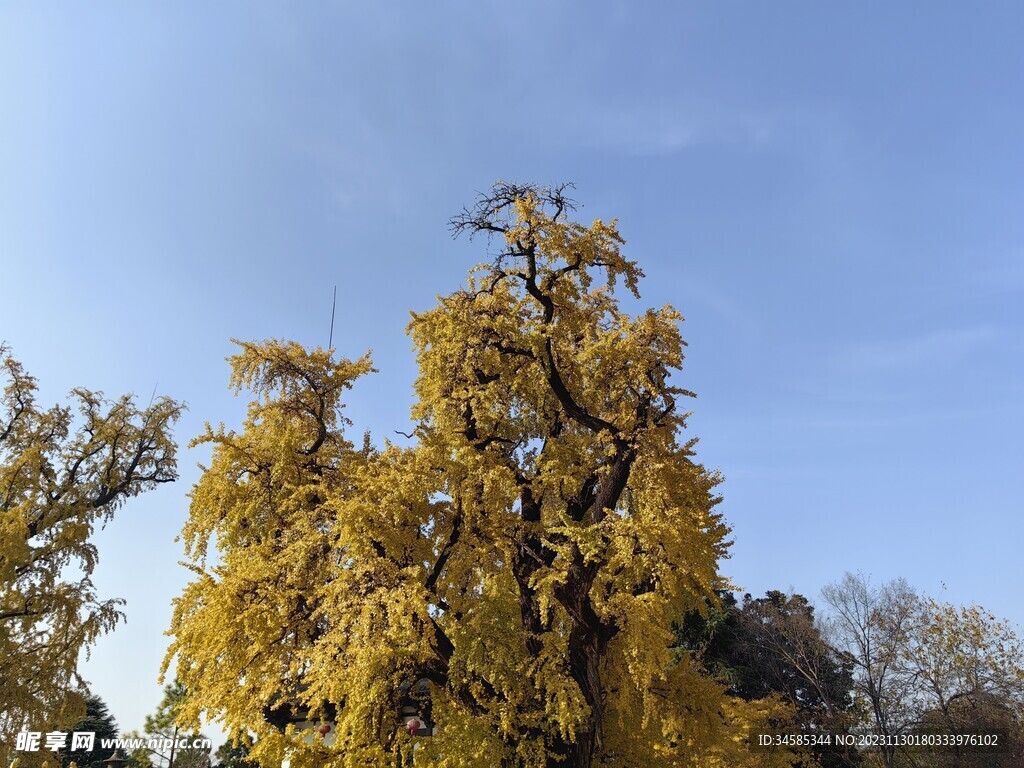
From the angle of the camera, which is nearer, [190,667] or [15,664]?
[190,667]

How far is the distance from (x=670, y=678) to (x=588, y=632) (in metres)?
3.04

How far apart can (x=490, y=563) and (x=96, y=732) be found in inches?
1664

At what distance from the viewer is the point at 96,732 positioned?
39812 mm

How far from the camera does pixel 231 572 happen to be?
492 inches

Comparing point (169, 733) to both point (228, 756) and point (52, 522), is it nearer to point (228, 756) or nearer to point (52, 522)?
point (228, 756)

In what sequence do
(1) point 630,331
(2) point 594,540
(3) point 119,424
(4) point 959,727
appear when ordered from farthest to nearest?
(4) point 959,727 → (3) point 119,424 → (1) point 630,331 → (2) point 594,540

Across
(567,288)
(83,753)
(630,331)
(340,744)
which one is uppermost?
(567,288)

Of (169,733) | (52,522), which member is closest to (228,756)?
(169,733)

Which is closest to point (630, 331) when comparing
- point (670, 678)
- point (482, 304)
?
point (482, 304)

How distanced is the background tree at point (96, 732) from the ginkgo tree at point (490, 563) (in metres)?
36.4

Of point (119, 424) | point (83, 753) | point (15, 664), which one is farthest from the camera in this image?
point (83, 753)

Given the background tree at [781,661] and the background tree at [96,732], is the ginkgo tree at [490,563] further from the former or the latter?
the background tree at [96,732]

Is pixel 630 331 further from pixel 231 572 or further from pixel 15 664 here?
pixel 15 664

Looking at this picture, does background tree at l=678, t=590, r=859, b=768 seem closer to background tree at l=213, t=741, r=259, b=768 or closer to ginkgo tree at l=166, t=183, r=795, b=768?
ginkgo tree at l=166, t=183, r=795, b=768
